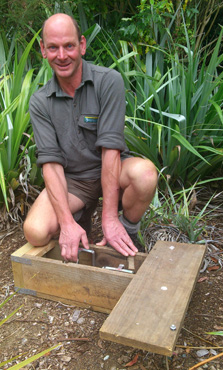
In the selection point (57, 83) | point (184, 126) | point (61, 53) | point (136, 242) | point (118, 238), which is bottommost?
point (136, 242)

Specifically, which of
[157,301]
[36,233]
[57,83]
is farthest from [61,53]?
[157,301]

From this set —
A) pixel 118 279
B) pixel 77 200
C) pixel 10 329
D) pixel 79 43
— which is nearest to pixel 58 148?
pixel 77 200

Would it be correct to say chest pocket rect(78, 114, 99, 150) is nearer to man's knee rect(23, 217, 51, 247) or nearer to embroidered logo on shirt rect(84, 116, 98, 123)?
embroidered logo on shirt rect(84, 116, 98, 123)

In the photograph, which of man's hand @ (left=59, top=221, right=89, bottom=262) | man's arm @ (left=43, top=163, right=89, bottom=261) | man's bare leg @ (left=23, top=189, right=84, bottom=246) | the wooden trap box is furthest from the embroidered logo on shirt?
the wooden trap box

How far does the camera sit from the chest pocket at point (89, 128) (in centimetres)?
194

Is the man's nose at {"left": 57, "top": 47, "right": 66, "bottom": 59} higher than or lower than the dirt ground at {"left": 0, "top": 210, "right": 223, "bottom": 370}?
higher

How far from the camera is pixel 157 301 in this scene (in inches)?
55.2

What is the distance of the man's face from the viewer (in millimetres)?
1833

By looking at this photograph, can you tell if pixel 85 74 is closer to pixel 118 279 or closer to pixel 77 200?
pixel 77 200

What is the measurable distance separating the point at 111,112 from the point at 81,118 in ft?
0.52

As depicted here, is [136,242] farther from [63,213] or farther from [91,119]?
[91,119]

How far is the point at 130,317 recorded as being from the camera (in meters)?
1.31

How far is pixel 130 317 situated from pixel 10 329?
658 mm

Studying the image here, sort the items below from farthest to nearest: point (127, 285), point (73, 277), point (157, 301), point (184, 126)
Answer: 1. point (184, 126)
2. point (73, 277)
3. point (127, 285)
4. point (157, 301)
